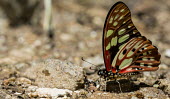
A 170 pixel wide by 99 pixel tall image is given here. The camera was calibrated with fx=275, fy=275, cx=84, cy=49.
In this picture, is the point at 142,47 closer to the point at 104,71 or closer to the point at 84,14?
the point at 104,71

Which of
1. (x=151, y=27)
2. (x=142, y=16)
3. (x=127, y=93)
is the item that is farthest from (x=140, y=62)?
(x=142, y=16)

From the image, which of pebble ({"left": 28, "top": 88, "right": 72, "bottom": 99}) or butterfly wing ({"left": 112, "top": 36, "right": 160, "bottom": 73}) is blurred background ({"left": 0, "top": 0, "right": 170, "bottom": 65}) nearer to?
butterfly wing ({"left": 112, "top": 36, "right": 160, "bottom": 73})

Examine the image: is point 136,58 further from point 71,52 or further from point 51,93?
point 71,52

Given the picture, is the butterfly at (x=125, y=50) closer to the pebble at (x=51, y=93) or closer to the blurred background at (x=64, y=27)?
the pebble at (x=51, y=93)

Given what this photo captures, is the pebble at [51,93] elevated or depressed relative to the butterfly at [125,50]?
depressed

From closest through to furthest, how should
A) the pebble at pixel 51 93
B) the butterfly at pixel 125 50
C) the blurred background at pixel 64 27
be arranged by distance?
the pebble at pixel 51 93 → the butterfly at pixel 125 50 → the blurred background at pixel 64 27

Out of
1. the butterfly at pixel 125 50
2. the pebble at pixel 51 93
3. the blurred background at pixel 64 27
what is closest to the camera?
the pebble at pixel 51 93

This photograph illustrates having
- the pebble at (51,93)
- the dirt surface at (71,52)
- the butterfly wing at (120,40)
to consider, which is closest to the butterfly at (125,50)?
the butterfly wing at (120,40)
